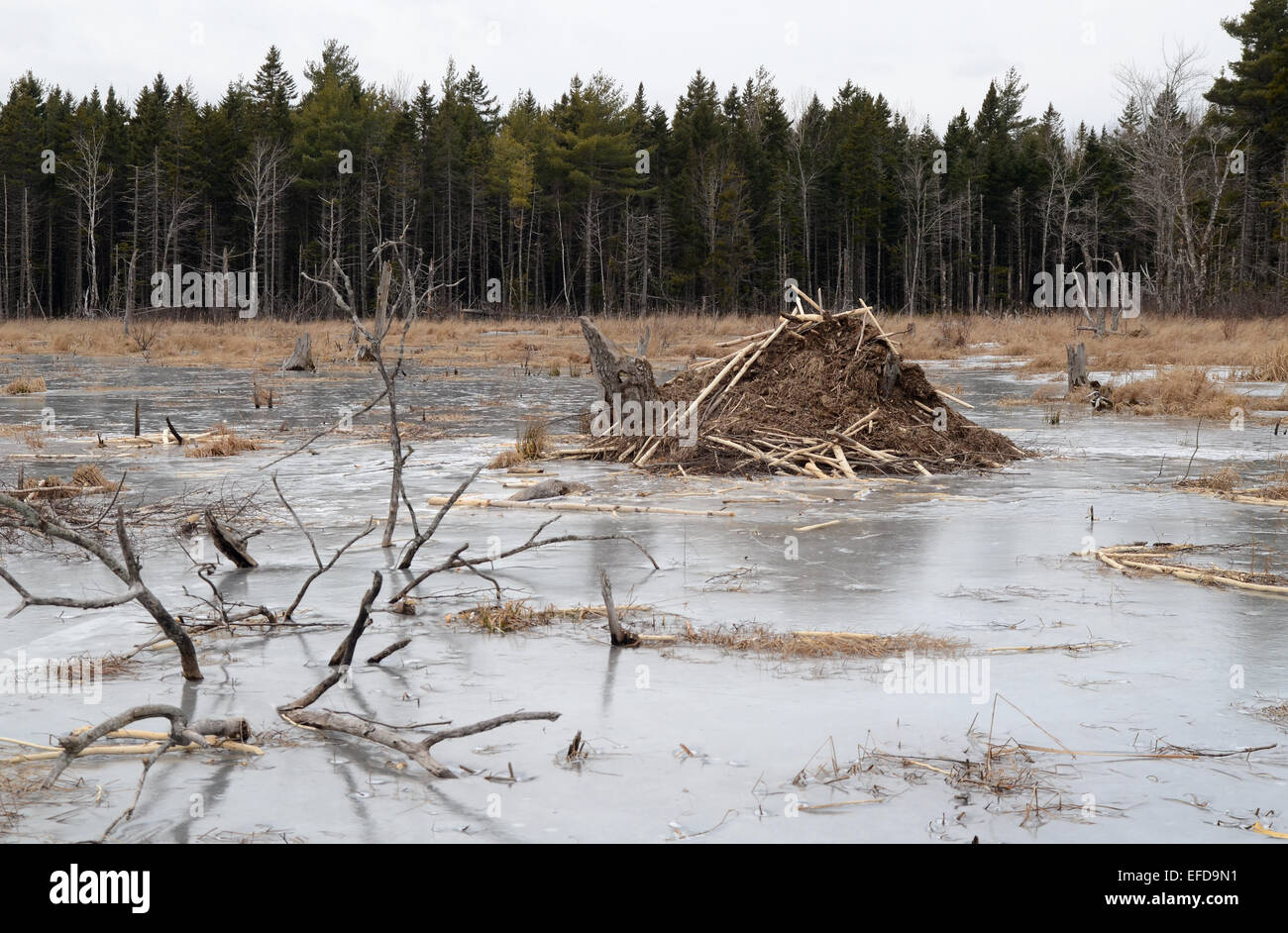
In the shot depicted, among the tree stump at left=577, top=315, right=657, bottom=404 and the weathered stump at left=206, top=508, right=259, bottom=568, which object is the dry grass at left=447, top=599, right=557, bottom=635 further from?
the tree stump at left=577, top=315, right=657, bottom=404

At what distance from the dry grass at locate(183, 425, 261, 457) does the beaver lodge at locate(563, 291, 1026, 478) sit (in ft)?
12.9

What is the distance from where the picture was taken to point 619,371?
539 inches

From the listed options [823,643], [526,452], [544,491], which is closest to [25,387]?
[526,452]

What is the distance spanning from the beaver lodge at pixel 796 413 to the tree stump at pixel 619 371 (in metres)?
0.01

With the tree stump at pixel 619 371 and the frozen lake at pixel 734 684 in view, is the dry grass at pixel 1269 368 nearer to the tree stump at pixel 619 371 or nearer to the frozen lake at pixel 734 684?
the frozen lake at pixel 734 684

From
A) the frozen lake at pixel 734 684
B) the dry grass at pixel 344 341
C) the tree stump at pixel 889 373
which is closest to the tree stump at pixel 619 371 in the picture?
the tree stump at pixel 889 373

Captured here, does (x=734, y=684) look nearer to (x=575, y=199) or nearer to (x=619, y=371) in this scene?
(x=619, y=371)

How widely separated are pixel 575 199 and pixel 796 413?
Answer: 5785 cm

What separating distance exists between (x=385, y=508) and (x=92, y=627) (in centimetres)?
389

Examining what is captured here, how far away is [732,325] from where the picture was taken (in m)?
45.9

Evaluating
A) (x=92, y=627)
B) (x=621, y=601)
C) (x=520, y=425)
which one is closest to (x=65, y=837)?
(x=92, y=627)

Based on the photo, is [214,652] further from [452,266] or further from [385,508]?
[452,266]

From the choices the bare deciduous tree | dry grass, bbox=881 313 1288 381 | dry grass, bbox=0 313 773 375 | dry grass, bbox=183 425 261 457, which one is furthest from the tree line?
dry grass, bbox=183 425 261 457

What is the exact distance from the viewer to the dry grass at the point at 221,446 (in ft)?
44.2
